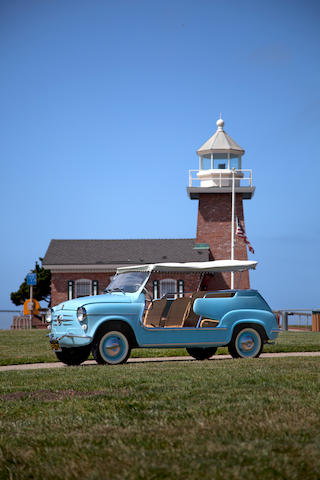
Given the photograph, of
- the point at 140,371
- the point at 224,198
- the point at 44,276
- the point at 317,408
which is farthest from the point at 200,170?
the point at 317,408

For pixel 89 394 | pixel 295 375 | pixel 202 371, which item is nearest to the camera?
pixel 89 394

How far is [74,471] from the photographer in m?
4.99

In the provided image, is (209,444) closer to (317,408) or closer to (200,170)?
(317,408)

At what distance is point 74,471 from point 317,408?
3229mm

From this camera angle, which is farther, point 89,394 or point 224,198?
point 224,198

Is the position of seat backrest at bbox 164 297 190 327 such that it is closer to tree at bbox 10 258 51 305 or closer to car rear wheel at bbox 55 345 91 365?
car rear wheel at bbox 55 345 91 365

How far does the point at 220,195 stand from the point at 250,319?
2993 centimetres

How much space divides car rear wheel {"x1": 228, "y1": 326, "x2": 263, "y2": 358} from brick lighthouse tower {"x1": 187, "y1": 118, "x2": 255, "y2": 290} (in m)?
28.4

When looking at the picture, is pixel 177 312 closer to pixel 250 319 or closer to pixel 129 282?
pixel 129 282

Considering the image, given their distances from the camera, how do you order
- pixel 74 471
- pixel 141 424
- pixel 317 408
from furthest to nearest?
pixel 317 408, pixel 141 424, pixel 74 471

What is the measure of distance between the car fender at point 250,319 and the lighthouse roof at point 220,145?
29529 millimetres

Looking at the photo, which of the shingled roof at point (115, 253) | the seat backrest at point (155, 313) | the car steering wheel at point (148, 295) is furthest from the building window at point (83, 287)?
the car steering wheel at point (148, 295)

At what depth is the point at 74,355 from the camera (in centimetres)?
1422

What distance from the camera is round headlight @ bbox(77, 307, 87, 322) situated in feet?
42.4
